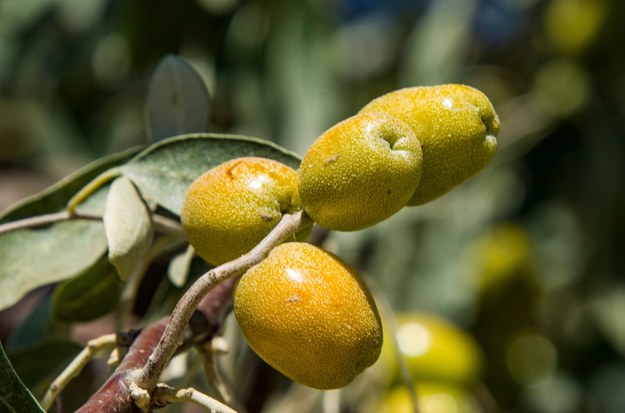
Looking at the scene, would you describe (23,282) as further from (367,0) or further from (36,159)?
(367,0)

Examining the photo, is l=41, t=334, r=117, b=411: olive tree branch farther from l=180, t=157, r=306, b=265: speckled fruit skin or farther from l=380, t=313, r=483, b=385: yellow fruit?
l=380, t=313, r=483, b=385: yellow fruit

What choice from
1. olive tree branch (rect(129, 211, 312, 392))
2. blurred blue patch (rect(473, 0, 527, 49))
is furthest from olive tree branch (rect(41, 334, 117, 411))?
blurred blue patch (rect(473, 0, 527, 49))

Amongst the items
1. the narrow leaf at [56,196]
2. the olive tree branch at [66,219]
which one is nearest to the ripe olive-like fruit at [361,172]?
the olive tree branch at [66,219]

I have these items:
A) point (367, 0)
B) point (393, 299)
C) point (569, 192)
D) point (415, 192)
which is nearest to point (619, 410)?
→ point (569, 192)

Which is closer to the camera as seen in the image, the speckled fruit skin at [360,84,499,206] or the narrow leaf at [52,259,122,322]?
the speckled fruit skin at [360,84,499,206]

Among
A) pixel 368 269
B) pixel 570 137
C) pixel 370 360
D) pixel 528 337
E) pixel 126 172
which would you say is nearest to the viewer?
pixel 370 360

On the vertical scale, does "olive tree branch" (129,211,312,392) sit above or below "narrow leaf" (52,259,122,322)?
above

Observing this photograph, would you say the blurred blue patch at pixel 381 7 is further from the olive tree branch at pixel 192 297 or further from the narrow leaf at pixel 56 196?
the olive tree branch at pixel 192 297
